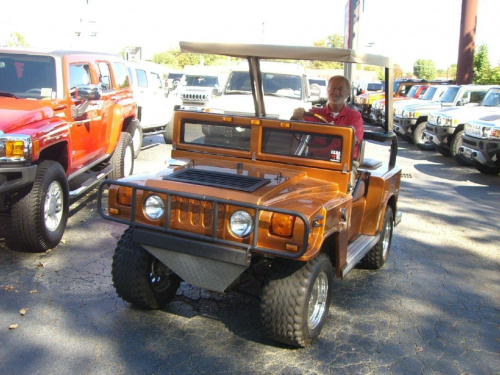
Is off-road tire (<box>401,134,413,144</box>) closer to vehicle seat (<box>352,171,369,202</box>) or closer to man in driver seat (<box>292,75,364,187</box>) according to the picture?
man in driver seat (<box>292,75,364,187</box>)

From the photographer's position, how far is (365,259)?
533cm

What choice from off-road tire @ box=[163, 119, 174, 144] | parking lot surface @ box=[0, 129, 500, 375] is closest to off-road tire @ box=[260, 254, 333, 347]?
parking lot surface @ box=[0, 129, 500, 375]

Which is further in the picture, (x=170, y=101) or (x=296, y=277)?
(x=170, y=101)

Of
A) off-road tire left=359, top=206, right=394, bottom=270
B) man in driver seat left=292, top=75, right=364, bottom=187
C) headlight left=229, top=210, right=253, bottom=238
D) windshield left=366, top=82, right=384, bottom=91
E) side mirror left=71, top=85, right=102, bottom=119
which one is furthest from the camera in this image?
windshield left=366, top=82, right=384, bottom=91

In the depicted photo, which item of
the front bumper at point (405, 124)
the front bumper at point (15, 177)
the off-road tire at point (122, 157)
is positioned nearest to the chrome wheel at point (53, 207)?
the front bumper at point (15, 177)

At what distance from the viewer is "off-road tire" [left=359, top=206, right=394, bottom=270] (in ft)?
17.2

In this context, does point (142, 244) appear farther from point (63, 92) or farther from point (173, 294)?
point (63, 92)

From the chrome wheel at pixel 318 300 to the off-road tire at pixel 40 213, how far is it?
284cm

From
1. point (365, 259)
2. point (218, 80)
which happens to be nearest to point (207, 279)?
point (365, 259)

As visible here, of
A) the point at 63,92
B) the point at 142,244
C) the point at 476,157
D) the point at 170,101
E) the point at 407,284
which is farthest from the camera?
the point at 170,101

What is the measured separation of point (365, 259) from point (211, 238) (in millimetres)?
2337

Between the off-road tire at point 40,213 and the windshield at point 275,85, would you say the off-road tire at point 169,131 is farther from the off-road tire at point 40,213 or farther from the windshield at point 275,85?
the off-road tire at point 40,213

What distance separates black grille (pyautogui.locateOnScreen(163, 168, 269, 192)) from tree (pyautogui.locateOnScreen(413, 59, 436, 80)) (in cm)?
5257

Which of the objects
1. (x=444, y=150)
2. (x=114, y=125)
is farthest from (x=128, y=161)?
(x=444, y=150)
